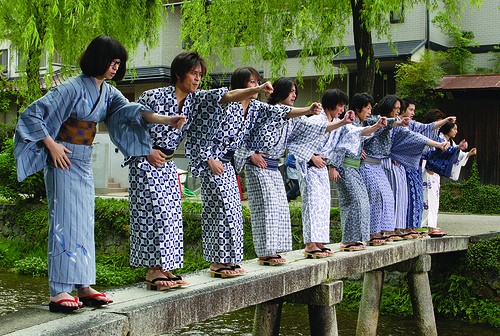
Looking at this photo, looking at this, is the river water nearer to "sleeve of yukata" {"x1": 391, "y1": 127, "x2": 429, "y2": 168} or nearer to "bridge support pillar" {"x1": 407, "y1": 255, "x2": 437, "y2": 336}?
"bridge support pillar" {"x1": 407, "y1": 255, "x2": 437, "y2": 336}

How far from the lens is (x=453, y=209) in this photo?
16.8 meters

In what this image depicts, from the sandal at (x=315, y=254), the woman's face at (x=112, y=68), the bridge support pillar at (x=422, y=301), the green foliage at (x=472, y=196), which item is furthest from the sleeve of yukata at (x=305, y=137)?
the green foliage at (x=472, y=196)

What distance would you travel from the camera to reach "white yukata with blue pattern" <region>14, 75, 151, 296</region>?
4152mm

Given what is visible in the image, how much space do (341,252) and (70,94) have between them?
→ 3.92 m

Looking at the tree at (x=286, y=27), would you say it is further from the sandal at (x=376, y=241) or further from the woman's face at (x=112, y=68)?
the woman's face at (x=112, y=68)

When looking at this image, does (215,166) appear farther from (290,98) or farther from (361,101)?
(361,101)

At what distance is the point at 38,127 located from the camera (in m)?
4.13

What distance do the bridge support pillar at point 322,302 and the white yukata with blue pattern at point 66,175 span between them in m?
2.65

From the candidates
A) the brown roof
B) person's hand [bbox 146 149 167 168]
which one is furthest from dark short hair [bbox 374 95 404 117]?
the brown roof

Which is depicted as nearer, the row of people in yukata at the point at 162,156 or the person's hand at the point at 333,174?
the row of people in yukata at the point at 162,156

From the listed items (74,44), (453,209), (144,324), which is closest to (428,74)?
(453,209)

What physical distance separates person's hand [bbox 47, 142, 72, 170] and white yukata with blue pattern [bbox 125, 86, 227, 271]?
736mm

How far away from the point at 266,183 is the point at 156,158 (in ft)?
5.03

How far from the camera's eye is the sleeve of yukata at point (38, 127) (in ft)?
13.5
